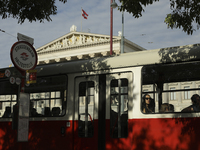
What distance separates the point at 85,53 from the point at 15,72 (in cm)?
4888

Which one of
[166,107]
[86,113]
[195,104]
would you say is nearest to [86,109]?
[86,113]

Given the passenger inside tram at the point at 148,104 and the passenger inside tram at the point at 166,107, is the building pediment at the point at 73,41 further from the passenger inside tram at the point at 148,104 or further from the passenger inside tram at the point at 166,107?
the passenger inside tram at the point at 166,107

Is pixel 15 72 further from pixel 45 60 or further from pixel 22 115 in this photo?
pixel 45 60

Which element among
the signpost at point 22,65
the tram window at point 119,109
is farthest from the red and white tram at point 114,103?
the signpost at point 22,65

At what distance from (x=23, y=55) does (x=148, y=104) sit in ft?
9.69

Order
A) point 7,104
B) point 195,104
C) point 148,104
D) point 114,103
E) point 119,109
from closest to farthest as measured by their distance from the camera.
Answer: point 195,104, point 148,104, point 119,109, point 114,103, point 7,104

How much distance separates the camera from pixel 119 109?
7.73 metres

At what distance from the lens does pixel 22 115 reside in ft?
22.5

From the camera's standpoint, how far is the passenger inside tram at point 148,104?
7.27 metres

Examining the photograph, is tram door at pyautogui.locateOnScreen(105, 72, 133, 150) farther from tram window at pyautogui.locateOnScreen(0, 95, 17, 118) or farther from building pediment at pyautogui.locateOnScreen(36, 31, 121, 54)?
building pediment at pyautogui.locateOnScreen(36, 31, 121, 54)

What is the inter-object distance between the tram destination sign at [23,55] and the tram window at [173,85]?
8.56 feet

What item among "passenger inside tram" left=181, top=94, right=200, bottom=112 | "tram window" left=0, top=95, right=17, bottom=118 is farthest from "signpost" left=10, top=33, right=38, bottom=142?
"passenger inside tram" left=181, top=94, right=200, bottom=112

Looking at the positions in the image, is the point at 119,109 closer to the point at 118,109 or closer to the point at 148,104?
the point at 118,109

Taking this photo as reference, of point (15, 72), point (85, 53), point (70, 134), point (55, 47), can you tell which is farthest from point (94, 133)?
point (55, 47)
